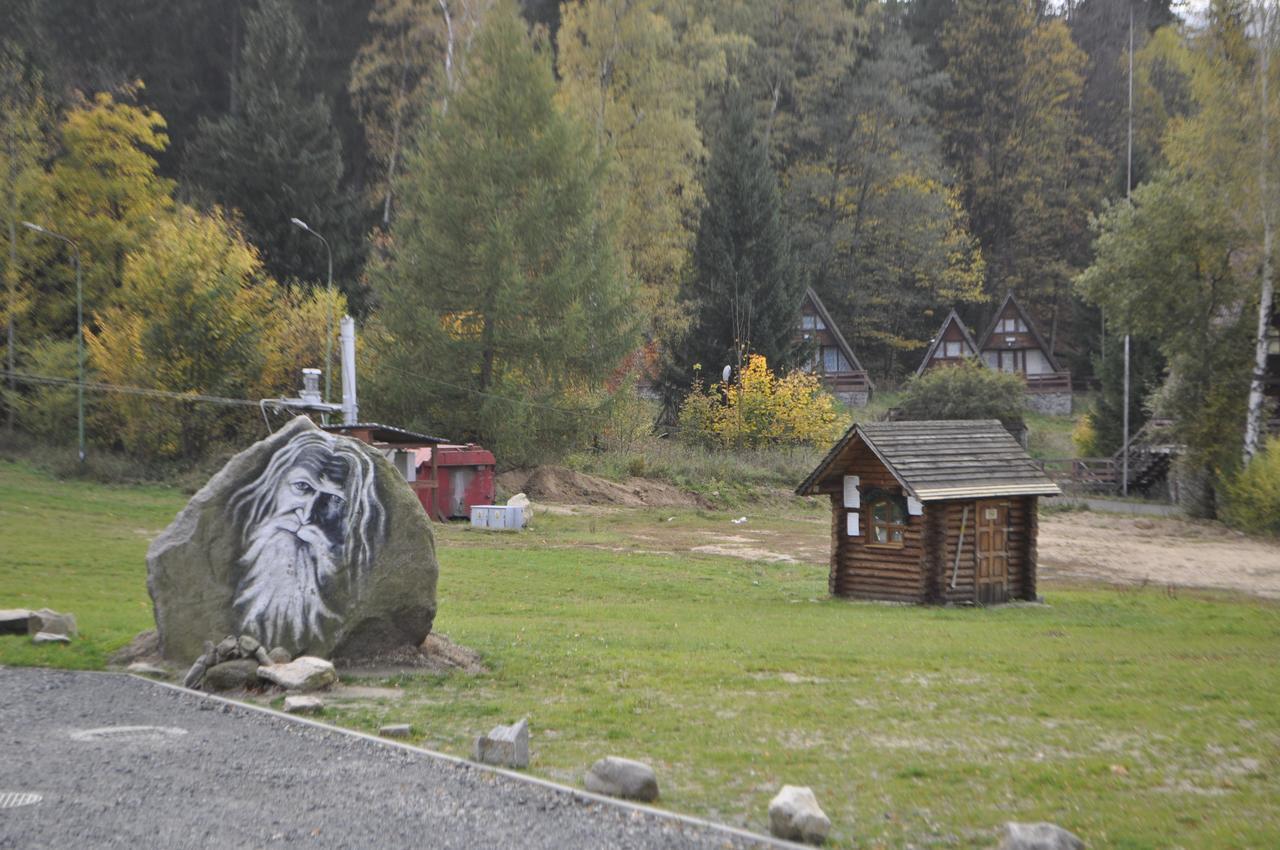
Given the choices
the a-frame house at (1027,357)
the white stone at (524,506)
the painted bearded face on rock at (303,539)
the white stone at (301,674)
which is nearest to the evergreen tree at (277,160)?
the white stone at (524,506)

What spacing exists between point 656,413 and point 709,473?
7.35 m

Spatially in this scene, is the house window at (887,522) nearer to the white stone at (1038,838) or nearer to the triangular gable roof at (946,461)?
the triangular gable roof at (946,461)

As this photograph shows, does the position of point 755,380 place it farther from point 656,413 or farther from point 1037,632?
point 1037,632

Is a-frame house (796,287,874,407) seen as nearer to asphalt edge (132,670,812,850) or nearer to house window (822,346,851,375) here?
house window (822,346,851,375)

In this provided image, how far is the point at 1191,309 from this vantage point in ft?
151

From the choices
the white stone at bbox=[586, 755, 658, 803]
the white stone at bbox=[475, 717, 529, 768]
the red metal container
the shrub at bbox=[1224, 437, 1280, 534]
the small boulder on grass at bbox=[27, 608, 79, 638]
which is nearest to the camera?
the white stone at bbox=[586, 755, 658, 803]

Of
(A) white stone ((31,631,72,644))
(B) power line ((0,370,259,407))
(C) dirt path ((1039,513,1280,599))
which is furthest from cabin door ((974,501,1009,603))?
(B) power line ((0,370,259,407))

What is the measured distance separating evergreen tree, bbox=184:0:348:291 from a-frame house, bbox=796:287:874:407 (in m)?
28.7

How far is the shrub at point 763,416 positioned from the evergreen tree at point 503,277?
398 inches

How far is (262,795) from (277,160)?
5027 centimetres

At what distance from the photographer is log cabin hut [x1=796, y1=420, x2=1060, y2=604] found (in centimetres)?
2295

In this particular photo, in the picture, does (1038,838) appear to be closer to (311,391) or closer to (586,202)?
(311,391)

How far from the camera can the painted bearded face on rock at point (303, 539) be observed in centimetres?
1269

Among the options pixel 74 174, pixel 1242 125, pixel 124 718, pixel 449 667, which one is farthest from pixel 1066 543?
pixel 74 174
